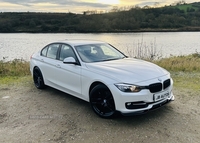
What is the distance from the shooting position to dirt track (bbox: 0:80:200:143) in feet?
12.3

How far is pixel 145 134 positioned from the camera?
3.79 m

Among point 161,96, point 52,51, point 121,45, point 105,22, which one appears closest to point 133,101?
point 161,96

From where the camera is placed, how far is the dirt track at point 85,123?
3.73 meters

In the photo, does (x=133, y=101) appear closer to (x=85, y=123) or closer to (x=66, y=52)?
(x=85, y=123)

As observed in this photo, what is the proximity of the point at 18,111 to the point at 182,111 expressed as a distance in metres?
3.82

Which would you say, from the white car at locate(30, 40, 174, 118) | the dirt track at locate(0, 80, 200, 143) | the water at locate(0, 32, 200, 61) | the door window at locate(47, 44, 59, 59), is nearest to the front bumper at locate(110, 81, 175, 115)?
the white car at locate(30, 40, 174, 118)

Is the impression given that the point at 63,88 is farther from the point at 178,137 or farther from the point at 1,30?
the point at 1,30

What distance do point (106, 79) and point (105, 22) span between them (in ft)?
120

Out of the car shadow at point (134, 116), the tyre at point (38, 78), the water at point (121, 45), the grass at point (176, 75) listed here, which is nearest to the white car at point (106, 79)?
the car shadow at point (134, 116)

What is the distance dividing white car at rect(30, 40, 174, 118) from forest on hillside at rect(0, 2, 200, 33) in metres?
33.8

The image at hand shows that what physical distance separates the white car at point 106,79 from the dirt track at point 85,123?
1.09 ft

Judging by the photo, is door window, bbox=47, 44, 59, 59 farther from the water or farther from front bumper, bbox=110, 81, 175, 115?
the water

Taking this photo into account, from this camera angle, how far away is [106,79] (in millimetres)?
4230

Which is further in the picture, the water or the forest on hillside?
the forest on hillside
